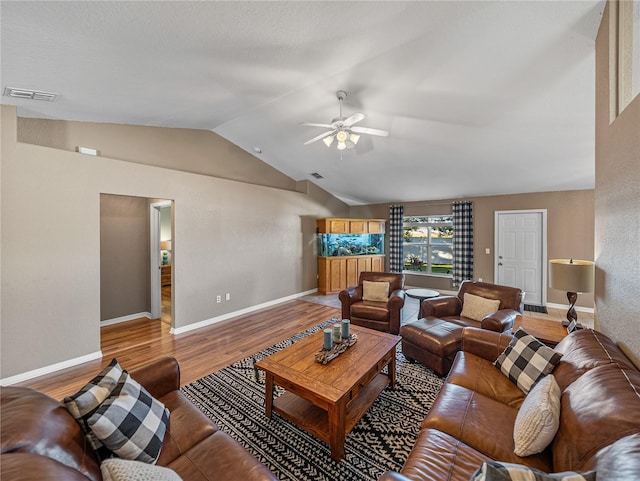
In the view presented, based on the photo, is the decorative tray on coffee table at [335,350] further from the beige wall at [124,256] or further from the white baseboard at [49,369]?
the beige wall at [124,256]

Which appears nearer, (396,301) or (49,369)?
(49,369)

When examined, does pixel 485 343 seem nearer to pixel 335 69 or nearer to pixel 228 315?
pixel 335 69

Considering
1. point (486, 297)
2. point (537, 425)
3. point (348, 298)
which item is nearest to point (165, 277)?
point (348, 298)

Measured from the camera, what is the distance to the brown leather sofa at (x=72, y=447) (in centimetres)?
76

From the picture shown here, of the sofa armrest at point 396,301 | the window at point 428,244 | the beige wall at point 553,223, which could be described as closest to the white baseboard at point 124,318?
the sofa armrest at point 396,301

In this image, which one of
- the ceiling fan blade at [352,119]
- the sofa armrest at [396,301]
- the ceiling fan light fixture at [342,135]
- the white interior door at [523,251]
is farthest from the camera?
the white interior door at [523,251]

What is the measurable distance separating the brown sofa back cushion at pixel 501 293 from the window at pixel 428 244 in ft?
10.7

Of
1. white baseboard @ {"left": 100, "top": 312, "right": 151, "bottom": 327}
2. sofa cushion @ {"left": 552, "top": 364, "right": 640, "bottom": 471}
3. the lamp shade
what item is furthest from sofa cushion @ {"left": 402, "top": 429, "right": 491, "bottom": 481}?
white baseboard @ {"left": 100, "top": 312, "right": 151, "bottom": 327}

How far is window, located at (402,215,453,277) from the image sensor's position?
260 inches

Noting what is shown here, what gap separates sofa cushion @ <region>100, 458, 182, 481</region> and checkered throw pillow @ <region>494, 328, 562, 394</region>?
2020 mm

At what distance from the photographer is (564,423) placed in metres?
1.19

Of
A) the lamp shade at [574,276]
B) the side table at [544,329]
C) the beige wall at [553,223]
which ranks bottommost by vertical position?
the side table at [544,329]

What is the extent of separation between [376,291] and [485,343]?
6.08 feet

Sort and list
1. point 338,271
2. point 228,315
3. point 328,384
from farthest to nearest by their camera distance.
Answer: point 338,271 → point 228,315 → point 328,384
